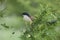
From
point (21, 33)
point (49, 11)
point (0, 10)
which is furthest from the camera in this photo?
point (0, 10)

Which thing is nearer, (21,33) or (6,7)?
(21,33)

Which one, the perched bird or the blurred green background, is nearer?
the blurred green background

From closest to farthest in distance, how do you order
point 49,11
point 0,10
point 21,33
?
point 49,11 → point 21,33 → point 0,10

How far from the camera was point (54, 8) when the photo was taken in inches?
97.0

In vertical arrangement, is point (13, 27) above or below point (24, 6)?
below

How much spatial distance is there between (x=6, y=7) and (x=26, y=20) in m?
0.37

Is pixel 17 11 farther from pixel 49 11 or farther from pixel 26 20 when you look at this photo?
pixel 49 11

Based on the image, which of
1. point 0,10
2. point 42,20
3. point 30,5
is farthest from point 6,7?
point 42,20

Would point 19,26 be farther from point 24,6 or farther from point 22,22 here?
point 24,6

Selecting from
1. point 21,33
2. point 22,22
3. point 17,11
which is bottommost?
point 21,33

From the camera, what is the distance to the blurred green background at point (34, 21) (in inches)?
87.5

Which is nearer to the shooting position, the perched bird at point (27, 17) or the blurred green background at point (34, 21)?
the blurred green background at point (34, 21)

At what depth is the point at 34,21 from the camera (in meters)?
2.30

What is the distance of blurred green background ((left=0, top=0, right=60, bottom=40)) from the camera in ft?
7.29
